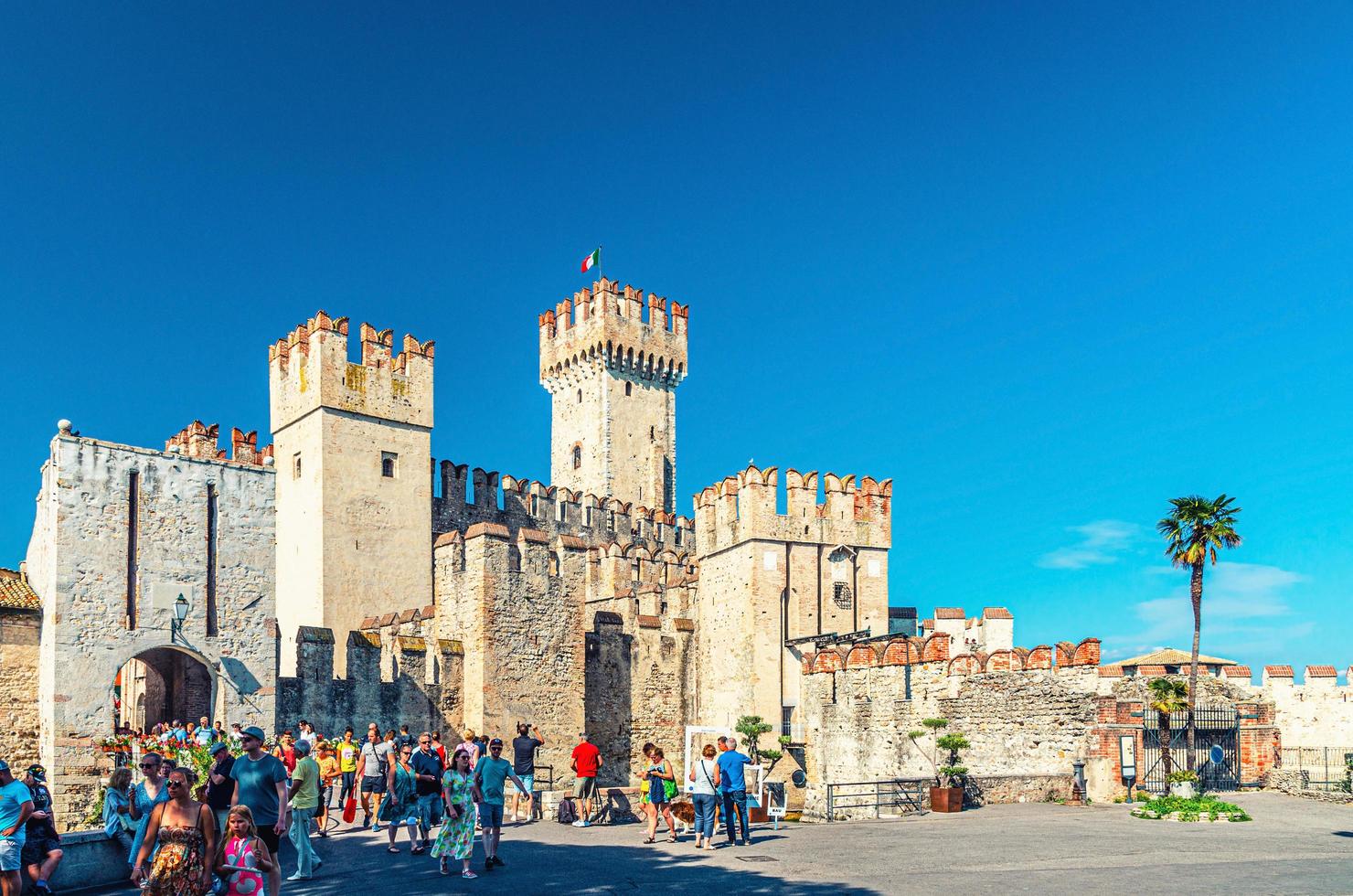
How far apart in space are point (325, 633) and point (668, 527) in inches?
731

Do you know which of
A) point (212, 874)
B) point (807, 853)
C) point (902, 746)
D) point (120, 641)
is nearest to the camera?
point (212, 874)

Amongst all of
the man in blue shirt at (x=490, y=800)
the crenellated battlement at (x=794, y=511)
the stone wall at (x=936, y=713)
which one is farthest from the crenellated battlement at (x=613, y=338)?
the man in blue shirt at (x=490, y=800)

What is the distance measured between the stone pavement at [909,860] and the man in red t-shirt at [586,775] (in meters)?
0.51

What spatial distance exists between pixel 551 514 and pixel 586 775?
78.1 feet

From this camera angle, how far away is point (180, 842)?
10.5m

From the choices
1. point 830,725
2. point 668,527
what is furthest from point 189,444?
point 830,725

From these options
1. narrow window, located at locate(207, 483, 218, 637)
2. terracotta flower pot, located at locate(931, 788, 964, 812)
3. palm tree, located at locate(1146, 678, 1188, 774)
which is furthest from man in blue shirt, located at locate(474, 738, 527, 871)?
palm tree, located at locate(1146, 678, 1188, 774)

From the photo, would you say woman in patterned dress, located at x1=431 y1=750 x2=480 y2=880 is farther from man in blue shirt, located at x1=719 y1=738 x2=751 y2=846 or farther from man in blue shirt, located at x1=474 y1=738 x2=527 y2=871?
man in blue shirt, located at x1=719 y1=738 x2=751 y2=846

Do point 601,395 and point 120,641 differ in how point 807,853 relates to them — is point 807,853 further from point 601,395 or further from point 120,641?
point 601,395

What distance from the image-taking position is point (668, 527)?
47156mm

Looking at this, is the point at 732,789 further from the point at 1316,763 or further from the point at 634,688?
the point at 1316,763

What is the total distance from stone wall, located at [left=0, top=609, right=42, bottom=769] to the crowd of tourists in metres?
2.88

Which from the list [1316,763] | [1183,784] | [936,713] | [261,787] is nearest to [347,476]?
[936,713]

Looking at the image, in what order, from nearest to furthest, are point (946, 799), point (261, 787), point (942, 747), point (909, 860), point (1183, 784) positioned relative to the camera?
point (261, 787) < point (909, 860) < point (946, 799) < point (1183, 784) < point (942, 747)
